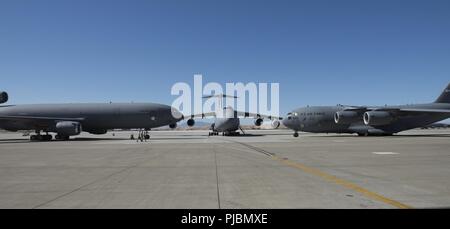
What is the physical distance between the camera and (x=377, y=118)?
4103 centimetres

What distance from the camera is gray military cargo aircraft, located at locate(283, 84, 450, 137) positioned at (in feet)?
139

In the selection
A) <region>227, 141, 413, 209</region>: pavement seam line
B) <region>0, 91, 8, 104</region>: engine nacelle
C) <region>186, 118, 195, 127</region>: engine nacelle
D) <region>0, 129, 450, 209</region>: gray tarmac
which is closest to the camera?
<region>227, 141, 413, 209</region>: pavement seam line

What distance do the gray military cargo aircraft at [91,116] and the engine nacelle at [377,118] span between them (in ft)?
67.1

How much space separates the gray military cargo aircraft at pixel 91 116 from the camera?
140 feet

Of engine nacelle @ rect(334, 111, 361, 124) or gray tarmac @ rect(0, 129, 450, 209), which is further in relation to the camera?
engine nacelle @ rect(334, 111, 361, 124)

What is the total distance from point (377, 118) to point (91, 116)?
1204 inches

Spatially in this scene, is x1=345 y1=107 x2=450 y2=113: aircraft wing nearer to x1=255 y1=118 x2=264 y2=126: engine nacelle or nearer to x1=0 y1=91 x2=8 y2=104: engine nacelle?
x1=255 y1=118 x2=264 y2=126: engine nacelle

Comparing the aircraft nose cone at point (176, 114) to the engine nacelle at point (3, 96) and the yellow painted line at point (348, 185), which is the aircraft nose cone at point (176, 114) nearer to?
the engine nacelle at point (3, 96)

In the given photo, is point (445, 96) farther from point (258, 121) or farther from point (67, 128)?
point (67, 128)

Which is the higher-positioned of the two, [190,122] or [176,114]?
[176,114]

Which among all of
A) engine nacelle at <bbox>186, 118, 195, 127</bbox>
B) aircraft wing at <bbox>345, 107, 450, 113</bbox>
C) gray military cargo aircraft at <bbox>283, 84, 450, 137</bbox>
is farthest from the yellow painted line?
engine nacelle at <bbox>186, 118, 195, 127</bbox>

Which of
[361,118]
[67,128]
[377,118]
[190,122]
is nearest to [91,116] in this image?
[67,128]
